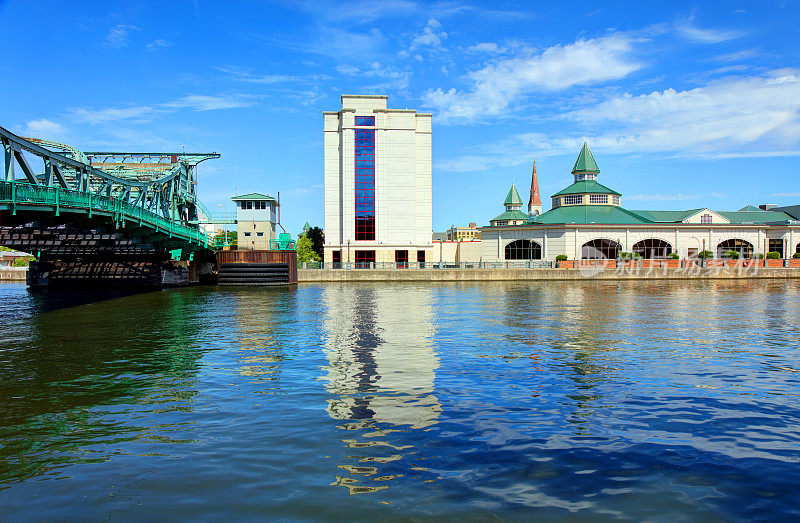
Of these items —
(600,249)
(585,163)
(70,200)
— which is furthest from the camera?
(585,163)

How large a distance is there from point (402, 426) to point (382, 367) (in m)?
5.88

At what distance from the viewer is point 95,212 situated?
1302 inches

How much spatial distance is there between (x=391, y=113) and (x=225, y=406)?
267 ft

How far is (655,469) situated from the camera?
822 cm

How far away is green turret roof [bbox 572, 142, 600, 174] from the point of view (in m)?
96.4

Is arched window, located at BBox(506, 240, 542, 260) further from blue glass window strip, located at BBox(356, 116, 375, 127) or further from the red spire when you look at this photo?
the red spire

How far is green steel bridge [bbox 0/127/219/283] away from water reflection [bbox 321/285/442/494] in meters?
15.7

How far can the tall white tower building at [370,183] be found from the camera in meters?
87.3

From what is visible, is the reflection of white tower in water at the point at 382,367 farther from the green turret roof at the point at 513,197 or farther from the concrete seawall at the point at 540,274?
the green turret roof at the point at 513,197

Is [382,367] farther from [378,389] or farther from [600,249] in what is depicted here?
[600,249]

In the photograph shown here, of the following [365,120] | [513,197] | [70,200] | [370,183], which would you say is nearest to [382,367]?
[70,200]

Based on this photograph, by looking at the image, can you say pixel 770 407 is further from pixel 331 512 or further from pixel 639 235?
pixel 639 235

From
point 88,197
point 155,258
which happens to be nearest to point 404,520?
point 88,197

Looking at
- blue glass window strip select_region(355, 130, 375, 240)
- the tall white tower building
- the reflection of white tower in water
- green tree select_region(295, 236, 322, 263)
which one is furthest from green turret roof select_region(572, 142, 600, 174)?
the reflection of white tower in water
